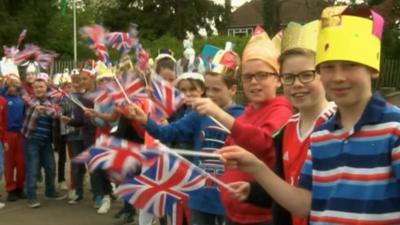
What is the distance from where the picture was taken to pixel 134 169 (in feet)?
9.52

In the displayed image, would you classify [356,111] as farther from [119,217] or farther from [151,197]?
[119,217]

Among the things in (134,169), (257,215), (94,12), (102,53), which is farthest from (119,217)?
(94,12)

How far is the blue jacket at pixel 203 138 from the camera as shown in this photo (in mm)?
4404

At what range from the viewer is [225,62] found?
446cm

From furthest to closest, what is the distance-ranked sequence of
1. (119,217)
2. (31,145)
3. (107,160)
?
1. (31,145)
2. (119,217)
3. (107,160)

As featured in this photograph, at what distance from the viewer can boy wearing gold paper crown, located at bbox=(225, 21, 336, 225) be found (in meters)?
2.92

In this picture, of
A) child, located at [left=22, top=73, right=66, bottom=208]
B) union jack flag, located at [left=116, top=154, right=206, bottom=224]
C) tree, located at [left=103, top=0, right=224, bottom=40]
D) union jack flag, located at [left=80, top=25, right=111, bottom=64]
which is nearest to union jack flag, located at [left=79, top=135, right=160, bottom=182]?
union jack flag, located at [left=116, top=154, right=206, bottom=224]

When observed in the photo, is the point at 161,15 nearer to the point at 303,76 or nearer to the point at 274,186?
the point at 303,76

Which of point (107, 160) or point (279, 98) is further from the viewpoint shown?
point (279, 98)

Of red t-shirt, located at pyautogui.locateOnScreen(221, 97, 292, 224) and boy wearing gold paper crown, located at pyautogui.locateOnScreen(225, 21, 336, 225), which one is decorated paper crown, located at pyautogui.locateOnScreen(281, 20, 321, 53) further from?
red t-shirt, located at pyautogui.locateOnScreen(221, 97, 292, 224)

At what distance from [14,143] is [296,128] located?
7.30 m

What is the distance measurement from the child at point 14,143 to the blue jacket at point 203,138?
5.18 metres

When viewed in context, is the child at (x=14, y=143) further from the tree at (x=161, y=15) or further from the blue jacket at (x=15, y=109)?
the tree at (x=161, y=15)

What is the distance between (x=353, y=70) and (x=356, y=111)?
6.1 inches
